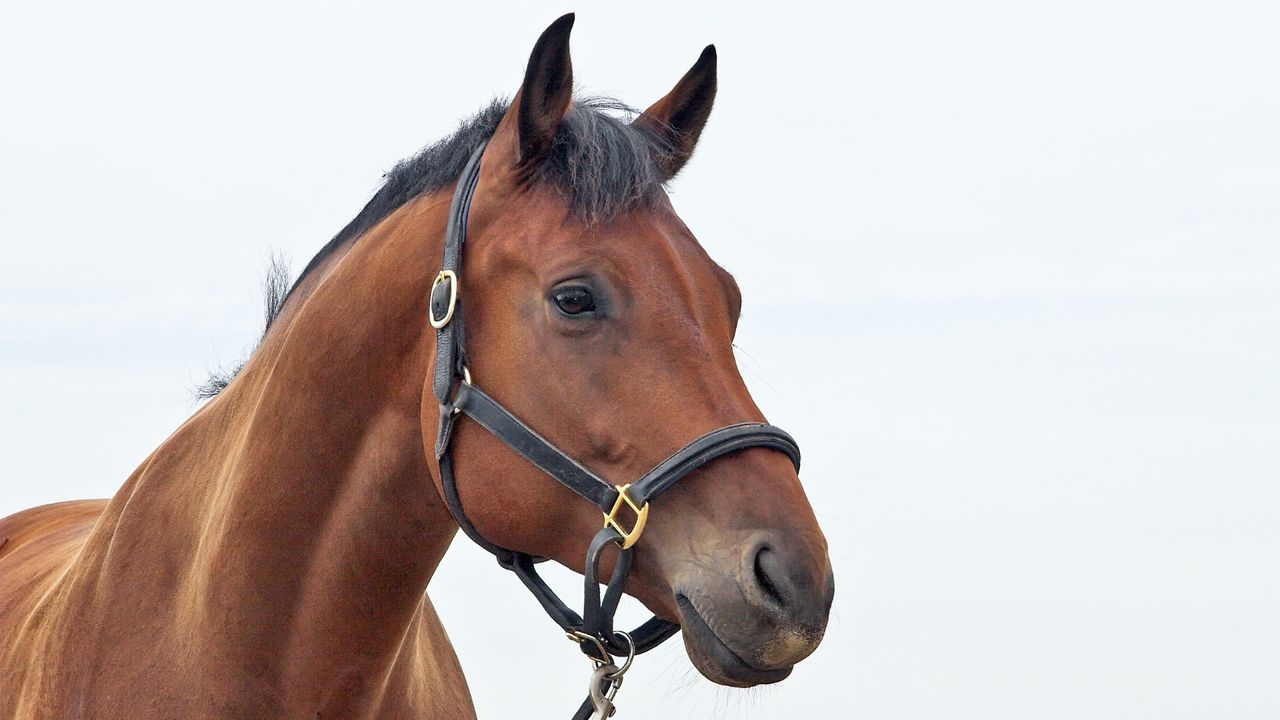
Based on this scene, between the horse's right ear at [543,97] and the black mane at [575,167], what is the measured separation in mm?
37

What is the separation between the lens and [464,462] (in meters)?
2.78

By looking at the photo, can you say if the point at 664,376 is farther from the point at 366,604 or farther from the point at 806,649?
the point at 366,604

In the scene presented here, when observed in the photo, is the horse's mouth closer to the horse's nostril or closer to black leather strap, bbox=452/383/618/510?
the horse's nostril

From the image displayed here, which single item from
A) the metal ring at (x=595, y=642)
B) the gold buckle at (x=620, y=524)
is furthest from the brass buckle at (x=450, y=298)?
the metal ring at (x=595, y=642)

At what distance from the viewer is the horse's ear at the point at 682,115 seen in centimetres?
323

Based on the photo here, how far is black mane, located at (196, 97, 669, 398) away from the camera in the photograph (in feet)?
9.20

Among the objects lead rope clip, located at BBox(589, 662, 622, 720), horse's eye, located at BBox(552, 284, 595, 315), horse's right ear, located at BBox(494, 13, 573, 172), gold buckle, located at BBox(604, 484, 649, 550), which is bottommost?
lead rope clip, located at BBox(589, 662, 622, 720)

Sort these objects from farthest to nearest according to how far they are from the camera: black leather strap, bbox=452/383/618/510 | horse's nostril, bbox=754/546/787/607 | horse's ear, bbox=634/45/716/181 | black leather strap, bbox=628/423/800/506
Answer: horse's ear, bbox=634/45/716/181 < black leather strap, bbox=452/383/618/510 < black leather strap, bbox=628/423/800/506 < horse's nostril, bbox=754/546/787/607

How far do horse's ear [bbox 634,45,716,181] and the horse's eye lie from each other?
0.62m

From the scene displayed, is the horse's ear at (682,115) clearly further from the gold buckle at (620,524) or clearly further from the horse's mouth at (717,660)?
the horse's mouth at (717,660)

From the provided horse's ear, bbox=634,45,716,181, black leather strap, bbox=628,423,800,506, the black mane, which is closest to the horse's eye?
the black mane

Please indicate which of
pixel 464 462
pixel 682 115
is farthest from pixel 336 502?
pixel 682 115

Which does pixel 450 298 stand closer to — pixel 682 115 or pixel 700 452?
pixel 700 452

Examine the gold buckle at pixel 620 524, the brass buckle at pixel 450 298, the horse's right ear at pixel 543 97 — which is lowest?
the gold buckle at pixel 620 524
